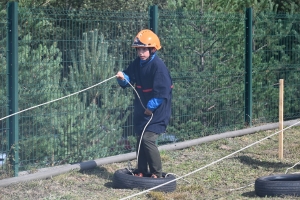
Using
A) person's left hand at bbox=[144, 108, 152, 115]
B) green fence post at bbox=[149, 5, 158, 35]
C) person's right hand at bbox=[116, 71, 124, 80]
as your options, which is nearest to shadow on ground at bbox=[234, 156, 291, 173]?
person's left hand at bbox=[144, 108, 152, 115]

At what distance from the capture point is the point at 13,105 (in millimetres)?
7426

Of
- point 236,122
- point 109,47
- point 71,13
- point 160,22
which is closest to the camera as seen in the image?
point 71,13

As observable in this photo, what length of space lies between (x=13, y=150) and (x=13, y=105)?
56 centimetres

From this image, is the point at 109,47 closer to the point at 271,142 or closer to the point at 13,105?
the point at 13,105

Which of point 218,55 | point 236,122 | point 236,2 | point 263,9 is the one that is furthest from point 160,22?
point 263,9

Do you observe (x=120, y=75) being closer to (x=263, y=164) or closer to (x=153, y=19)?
(x=153, y=19)

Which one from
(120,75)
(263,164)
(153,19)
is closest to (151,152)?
(120,75)

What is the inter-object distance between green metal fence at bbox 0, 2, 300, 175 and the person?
110cm

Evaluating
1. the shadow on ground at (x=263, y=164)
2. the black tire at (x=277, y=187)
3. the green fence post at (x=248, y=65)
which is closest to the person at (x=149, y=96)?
the black tire at (x=277, y=187)

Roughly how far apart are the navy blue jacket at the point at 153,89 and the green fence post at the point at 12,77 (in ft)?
4.50

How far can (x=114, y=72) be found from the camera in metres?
8.71

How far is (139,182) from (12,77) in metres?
2.03

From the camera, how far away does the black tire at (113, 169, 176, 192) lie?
22.6 feet

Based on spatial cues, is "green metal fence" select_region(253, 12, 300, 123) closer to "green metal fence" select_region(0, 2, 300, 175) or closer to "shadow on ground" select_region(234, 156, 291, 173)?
"green metal fence" select_region(0, 2, 300, 175)
